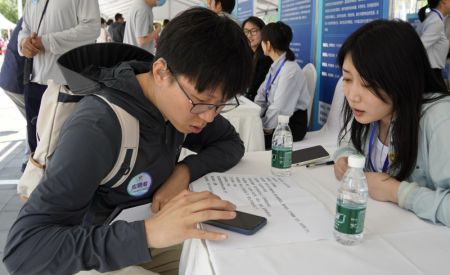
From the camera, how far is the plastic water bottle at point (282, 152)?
1.15m

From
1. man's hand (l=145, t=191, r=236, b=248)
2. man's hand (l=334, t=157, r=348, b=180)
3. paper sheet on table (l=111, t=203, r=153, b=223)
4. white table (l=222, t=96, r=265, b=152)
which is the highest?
man's hand (l=145, t=191, r=236, b=248)

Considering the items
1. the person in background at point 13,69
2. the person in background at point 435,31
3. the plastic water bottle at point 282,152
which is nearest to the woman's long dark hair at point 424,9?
the person in background at point 435,31

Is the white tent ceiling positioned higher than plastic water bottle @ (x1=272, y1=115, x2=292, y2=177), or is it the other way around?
the white tent ceiling

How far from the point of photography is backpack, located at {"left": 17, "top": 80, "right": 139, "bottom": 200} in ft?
3.02

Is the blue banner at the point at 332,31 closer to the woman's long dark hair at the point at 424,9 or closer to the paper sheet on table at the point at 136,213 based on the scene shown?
the woman's long dark hair at the point at 424,9

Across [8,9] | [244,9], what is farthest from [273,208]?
[8,9]

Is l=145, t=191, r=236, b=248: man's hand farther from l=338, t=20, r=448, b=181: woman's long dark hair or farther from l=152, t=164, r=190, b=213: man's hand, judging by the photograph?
l=338, t=20, r=448, b=181: woman's long dark hair

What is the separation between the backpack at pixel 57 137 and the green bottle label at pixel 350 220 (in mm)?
489

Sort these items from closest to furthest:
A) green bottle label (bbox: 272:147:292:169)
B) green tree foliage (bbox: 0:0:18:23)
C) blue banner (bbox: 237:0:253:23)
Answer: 1. green bottle label (bbox: 272:147:292:169)
2. blue banner (bbox: 237:0:253:23)
3. green tree foliage (bbox: 0:0:18:23)

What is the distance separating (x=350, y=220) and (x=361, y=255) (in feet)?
0.22

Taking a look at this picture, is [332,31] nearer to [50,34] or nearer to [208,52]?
[50,34]

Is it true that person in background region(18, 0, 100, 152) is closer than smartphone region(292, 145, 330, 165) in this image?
No

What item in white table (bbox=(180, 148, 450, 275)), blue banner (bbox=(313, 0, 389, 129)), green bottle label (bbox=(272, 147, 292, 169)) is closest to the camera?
white table (bbox=(180, 148, 450, 275))

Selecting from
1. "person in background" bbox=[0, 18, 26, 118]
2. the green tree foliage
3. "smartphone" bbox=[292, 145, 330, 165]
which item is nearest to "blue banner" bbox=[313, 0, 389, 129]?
"smartphone" bbox=[292, 145, 330, 165]
